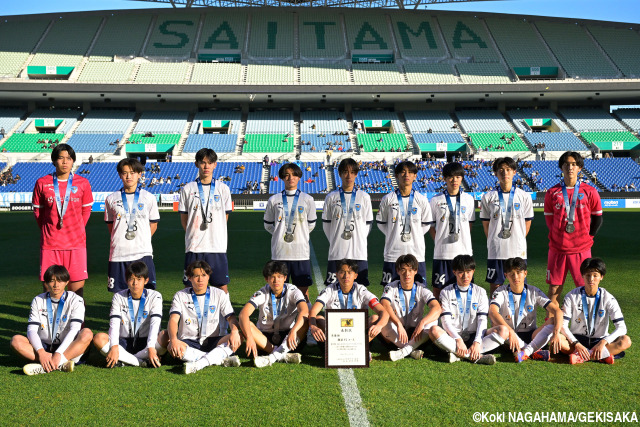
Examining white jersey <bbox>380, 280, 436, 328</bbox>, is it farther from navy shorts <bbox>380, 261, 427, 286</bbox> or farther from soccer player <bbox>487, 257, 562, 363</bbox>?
soccer player <bbox>487, 257, 562, 363</bbox>

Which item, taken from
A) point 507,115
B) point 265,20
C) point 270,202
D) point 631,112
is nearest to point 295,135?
point 265,20

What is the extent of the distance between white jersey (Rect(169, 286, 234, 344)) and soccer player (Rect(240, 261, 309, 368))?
243 mm

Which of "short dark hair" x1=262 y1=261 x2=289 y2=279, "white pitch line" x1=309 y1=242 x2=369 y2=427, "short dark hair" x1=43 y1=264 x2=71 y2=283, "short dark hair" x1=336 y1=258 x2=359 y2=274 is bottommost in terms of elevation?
"white pitch line" x1=309 y1=242 x2=369 y2=427

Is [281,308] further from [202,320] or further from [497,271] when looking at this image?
[497,271]

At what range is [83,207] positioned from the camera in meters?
5.89

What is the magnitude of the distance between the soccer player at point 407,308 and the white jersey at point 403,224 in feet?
1.09

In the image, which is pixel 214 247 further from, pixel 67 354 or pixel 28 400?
pixel 28 400

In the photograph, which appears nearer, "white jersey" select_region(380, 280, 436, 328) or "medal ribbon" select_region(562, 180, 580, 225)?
"white jersey" select_region(380, 280, 436, 328)

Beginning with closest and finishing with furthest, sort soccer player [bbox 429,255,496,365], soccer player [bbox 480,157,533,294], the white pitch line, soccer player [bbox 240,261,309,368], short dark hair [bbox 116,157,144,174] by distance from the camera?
the white pitch line → soccer player [bbox 240,261,309,368] → soccer player [bbox 429,255,496,365] → short dark hair [bbox 116,157,144,174] → soccer player [bbox 480,157,533,294]

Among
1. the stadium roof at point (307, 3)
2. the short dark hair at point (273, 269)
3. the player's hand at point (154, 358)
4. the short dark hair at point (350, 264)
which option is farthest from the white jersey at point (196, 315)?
the stadium roof at point (307, 3)

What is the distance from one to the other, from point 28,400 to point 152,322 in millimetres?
1182

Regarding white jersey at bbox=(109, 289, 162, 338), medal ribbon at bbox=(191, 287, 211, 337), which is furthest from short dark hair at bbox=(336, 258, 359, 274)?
white jersey at bbox=(109, 289, 162, 338)

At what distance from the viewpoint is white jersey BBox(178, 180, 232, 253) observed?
588cm

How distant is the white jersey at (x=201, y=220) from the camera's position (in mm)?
5875
